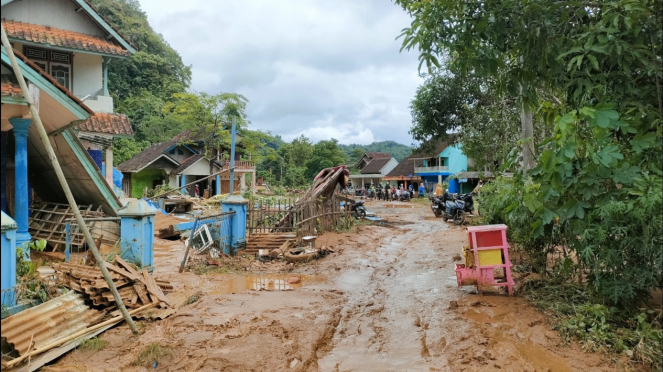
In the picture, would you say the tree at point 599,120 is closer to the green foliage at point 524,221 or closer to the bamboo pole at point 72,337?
the green foliage at point 524,221

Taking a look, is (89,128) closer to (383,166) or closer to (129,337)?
(129,337)

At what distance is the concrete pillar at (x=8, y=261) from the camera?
4324mm

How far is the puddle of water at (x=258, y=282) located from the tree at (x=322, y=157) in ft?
140

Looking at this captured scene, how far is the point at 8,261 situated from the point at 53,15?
981 cm

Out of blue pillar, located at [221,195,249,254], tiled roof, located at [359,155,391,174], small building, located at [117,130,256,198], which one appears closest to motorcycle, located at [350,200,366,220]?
blue pillar, located at [221,195,249,254]

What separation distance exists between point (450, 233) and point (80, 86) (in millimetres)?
12750

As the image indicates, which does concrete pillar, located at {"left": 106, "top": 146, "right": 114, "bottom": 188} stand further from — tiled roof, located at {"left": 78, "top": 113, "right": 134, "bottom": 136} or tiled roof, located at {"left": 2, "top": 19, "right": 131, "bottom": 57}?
tiled roof, located at {"left": 2, "top": 19, "right": 131, "bottom": 57}

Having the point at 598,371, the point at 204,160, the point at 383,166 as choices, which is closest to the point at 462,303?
the point at 598,371

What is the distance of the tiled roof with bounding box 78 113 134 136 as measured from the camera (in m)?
10.5

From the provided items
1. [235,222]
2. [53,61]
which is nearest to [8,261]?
[235,222]

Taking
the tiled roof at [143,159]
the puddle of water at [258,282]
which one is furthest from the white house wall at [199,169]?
the puddle of water at [258,282]

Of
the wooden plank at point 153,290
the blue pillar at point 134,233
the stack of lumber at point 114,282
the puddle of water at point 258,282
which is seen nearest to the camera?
the stack of lumber at point 114,282

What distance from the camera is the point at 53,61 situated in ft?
35.8

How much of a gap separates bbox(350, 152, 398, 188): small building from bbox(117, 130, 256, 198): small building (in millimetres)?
24895
